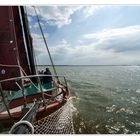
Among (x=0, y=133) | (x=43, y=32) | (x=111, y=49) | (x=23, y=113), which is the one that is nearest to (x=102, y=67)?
(x=111, y=49)

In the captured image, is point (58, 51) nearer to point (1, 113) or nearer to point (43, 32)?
point (43, 32)

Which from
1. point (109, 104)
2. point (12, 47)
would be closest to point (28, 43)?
point (12, 47)

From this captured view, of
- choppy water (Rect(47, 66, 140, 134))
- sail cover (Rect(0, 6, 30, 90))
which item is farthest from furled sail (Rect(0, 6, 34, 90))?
choppy water (Rect(47, 66, 140, 134))

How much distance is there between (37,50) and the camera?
10.1 ft

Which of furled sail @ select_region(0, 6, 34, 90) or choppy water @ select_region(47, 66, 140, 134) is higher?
furled sail @ select_region(0, 6, 34, 90)

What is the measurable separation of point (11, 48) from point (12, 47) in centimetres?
2

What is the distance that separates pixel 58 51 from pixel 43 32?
9.2 inches

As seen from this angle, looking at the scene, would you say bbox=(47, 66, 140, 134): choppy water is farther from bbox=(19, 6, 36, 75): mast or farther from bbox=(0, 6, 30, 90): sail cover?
bbox=(0, 6, 30, 90): sail cover

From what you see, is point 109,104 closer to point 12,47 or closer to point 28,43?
point 28,43

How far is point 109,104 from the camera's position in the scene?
380 centimetres

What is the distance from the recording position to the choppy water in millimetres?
2800

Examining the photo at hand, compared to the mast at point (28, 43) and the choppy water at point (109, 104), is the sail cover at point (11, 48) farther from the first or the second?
the choppy water at point (109, 104)

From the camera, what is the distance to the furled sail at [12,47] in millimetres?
2893

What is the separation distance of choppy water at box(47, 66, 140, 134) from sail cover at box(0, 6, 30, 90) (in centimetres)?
43
